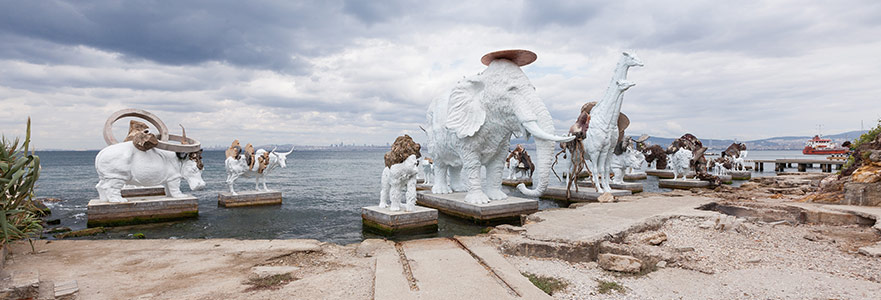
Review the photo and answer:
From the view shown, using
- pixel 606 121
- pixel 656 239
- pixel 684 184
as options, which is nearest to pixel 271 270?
pixel 656 239

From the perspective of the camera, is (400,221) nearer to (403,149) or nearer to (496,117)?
(403,149)

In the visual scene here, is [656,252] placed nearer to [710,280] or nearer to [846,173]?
[710,280]

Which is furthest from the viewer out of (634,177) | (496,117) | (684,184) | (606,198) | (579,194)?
(634,177)

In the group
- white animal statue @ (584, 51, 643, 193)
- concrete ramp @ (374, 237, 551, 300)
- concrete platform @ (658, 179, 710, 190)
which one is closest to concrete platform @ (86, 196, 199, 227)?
concrete ramp @ (374, 237, 551, 300)

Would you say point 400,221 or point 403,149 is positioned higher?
point 403,149

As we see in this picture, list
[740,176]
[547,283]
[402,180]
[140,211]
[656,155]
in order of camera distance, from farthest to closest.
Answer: [656,155]
[740,176]
[140,211]
[402,180]
[547,283]

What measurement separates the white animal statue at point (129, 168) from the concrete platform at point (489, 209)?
6189mm

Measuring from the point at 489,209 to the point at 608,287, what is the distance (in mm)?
4702

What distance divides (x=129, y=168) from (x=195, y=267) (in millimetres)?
5538

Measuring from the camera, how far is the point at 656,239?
5430 millimetres

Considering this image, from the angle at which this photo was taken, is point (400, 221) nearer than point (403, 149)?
No

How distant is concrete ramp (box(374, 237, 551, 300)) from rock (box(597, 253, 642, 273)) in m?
1.02

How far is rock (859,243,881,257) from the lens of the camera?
454 centimetres

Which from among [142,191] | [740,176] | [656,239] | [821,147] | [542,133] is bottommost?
[142,191]
